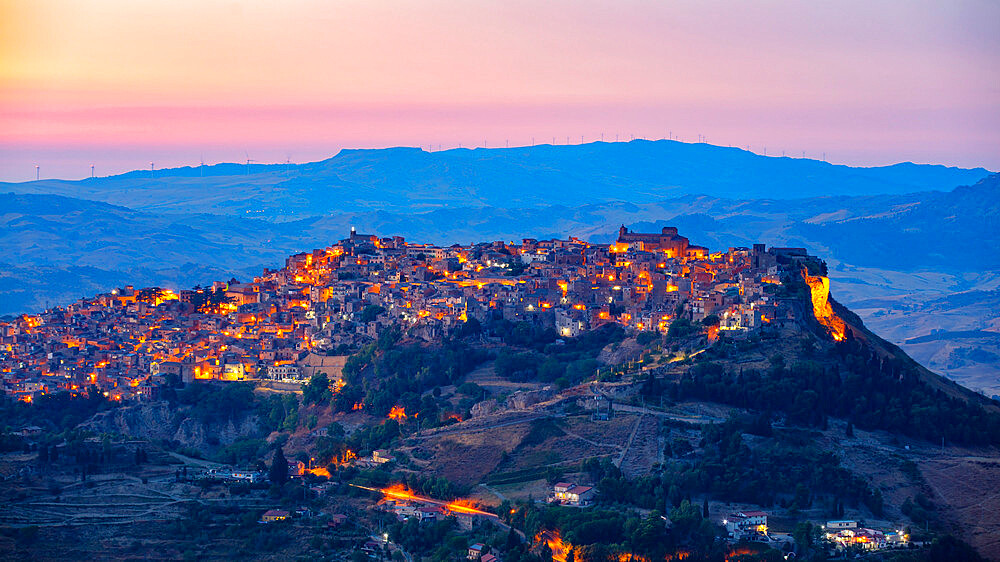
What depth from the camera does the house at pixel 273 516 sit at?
110 ft

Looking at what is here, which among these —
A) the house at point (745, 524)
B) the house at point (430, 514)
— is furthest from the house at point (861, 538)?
the house at point (430, 514)

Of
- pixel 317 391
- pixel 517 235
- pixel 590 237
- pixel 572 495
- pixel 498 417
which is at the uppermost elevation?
pixel 517 235

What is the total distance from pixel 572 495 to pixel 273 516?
714 centimetres

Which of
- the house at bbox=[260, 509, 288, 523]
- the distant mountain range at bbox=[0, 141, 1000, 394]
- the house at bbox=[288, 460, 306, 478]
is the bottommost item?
the house at bbox=[260, 509, 288, 523]

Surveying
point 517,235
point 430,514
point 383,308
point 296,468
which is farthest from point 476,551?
point 517,235

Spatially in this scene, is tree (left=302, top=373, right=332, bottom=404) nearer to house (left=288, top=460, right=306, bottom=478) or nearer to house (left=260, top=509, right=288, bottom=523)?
house (left=288, top=460, right=306, bottom=478)

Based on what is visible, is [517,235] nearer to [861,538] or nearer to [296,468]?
[296,468]

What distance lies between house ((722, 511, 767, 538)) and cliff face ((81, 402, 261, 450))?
1812cm

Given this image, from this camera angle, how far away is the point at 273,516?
111ft

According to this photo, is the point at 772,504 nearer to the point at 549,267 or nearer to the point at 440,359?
the point at 440,359

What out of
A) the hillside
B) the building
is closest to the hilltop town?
the building

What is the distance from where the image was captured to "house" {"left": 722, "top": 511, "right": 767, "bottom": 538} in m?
31.1

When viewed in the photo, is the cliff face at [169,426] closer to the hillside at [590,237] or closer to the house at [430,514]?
the house at [430,514]

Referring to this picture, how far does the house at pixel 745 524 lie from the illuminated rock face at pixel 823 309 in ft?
39.9
